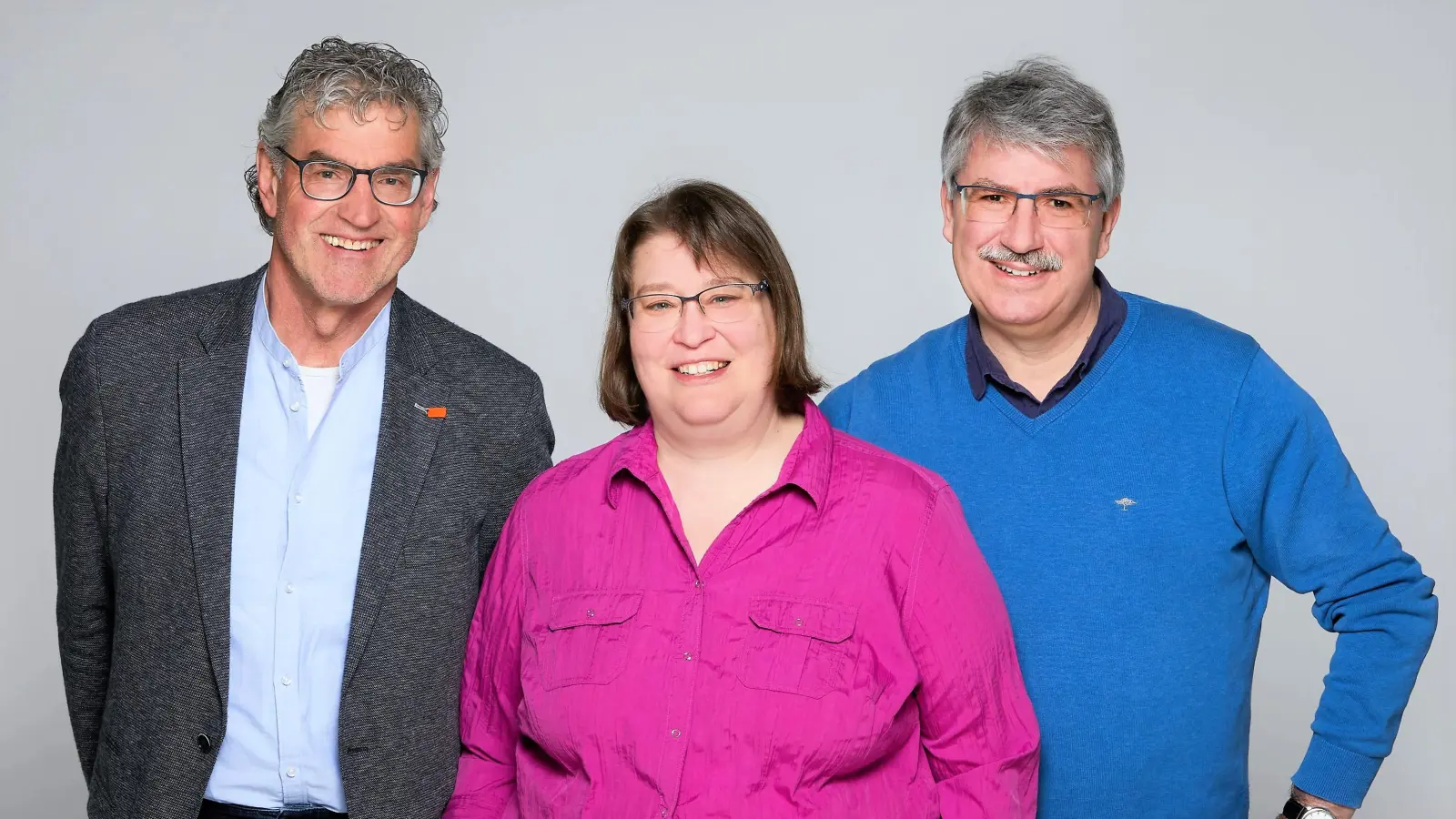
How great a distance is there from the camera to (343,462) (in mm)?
2578

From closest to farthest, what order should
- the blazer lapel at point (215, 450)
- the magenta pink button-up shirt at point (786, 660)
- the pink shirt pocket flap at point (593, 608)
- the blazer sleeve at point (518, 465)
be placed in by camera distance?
the magenta pink button-up shirt at point (786, 660), the pink shirt pocket flap at point (593, 608), the blazer lapel at point (215, 450), the blazer sleeve at point (518, 465)

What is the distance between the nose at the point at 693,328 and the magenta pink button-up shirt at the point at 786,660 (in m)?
0.23

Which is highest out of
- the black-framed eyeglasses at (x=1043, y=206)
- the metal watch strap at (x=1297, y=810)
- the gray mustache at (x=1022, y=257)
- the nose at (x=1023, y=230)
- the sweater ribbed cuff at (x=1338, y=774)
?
the black-framed eyeglasses at (x=1043, y=206)

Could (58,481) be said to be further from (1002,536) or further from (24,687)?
(24,687)

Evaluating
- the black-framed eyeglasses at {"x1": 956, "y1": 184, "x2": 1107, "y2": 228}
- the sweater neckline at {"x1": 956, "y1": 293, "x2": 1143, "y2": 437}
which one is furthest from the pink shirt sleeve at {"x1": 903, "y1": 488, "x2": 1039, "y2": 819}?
the black-framed eyeglasses at {"x1": 956, "y1": 184, "x2": 1107, "y2": 228}

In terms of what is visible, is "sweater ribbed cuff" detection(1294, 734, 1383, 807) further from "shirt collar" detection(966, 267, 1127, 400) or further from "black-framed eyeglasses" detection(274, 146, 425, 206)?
"black-framed eyeglasses" detection(274, 146, 425, 206)

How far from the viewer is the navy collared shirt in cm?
264

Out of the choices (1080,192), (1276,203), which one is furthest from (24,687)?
(1276,203)

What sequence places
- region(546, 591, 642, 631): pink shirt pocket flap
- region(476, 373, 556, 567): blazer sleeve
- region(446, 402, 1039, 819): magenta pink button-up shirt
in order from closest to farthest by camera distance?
region(446, 402, 1039, 819): magenta pink button-up shirt → region(546, 591, 642, 631): pink shirt pocket flap → region(476, 373, 556, 567): blazer sleeve

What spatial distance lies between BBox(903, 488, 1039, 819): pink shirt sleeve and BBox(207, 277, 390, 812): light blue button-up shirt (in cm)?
97

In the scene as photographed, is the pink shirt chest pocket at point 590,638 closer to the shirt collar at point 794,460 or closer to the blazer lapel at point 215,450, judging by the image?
the shirt collar at point 794,460

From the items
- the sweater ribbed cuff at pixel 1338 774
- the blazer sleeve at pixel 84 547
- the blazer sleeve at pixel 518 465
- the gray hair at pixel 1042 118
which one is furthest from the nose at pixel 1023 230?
the blazer sleeve at pixel 84 547

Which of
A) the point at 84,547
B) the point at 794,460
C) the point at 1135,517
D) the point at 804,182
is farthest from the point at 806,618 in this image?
the point at 804,182

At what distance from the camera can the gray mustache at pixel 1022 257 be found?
102 inches
